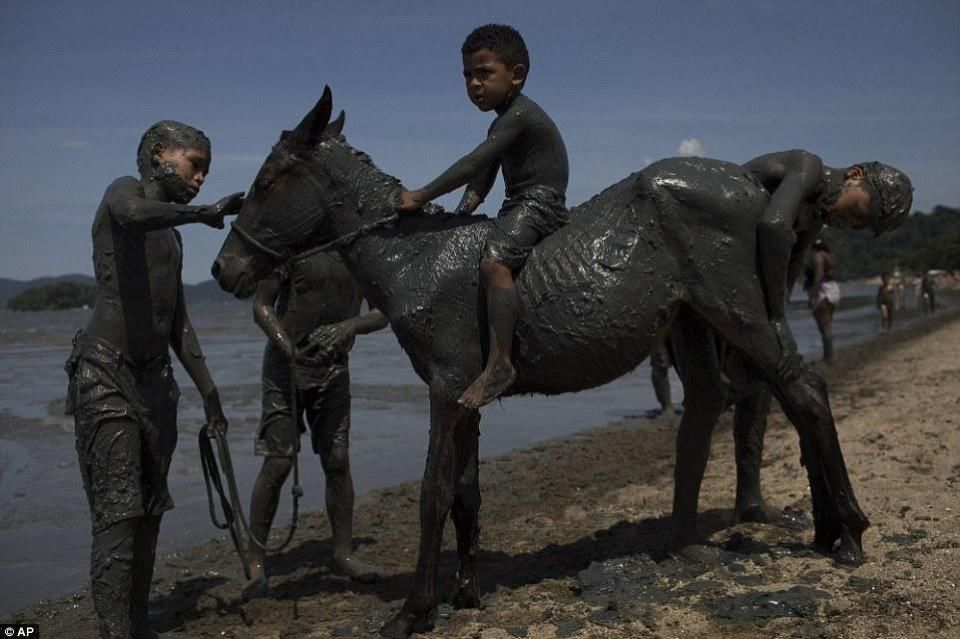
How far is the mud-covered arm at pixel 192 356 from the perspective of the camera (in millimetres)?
4848

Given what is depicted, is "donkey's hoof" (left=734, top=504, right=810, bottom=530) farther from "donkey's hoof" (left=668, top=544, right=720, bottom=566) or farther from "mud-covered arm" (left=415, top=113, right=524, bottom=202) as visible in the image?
"mud-covered arm" (left=415, top=113, right=524, bottom=202)

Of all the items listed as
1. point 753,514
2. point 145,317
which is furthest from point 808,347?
point 145,317

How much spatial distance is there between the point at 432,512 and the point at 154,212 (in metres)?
1.97


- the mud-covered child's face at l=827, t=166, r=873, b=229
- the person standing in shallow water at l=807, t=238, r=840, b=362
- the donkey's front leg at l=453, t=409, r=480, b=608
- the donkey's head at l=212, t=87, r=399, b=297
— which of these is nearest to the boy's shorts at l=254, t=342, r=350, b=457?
the donkey's head at l=212, t=87, r=399, b=297

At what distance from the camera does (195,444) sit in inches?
436

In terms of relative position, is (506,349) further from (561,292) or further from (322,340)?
(322,340)

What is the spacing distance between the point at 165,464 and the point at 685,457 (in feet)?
9.62

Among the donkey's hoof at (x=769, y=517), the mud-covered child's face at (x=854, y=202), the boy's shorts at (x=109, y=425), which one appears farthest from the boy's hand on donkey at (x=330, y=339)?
the mud-covered child's face at (x=854, y=202)

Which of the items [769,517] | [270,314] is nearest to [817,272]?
[769,517]

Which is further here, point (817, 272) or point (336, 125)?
point (817, 272)

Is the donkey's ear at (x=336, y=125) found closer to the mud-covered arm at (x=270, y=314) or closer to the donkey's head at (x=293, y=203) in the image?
the donkey's head at (x=293, y=203)

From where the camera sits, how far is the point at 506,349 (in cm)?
453

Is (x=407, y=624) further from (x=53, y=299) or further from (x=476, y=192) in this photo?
(x=53, y=299)

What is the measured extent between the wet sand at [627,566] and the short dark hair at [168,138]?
101 inches
